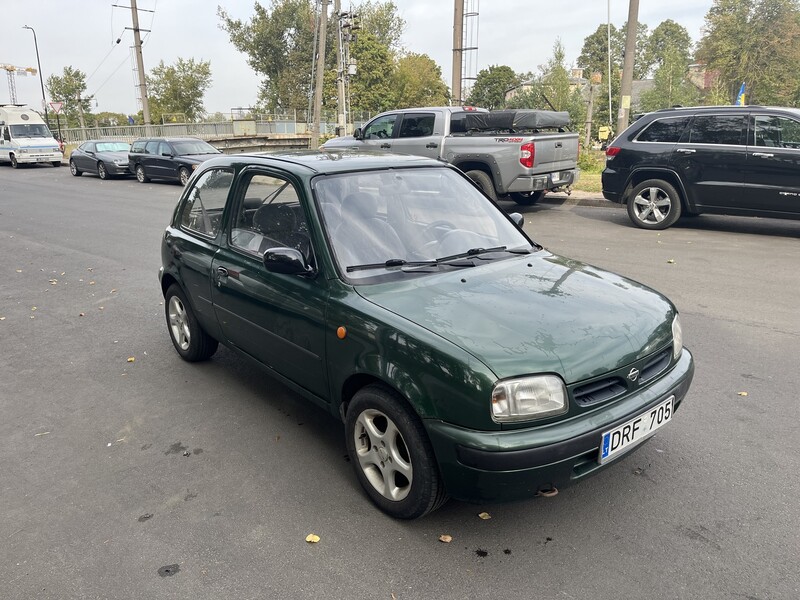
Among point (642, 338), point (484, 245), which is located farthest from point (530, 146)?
point (642, 338)

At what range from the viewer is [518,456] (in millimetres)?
2484

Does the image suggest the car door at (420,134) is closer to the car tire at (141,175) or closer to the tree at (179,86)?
the car tire at (141,175)

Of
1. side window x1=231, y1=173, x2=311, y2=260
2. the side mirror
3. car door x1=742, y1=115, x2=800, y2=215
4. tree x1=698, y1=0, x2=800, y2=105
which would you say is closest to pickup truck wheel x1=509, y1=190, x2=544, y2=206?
car door x1=742, y1=115, x2=800, y2=215

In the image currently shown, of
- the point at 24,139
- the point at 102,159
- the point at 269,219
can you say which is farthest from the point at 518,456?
the point at 24,139

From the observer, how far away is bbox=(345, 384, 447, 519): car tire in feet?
9.01

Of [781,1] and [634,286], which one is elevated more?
[781,1]

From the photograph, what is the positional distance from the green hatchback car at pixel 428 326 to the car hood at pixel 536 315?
0.01m

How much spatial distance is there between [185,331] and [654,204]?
803 centimetres

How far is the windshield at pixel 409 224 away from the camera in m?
3.41

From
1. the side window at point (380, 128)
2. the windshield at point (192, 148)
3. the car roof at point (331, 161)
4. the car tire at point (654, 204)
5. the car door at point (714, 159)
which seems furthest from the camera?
the windshield at point (192, 148)

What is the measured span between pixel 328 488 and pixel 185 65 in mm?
71079

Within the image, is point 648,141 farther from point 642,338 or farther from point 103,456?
point 103,456

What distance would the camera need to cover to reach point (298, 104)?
70.8 m

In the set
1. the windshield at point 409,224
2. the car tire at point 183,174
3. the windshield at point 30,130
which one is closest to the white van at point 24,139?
the windshield at point 30,130
